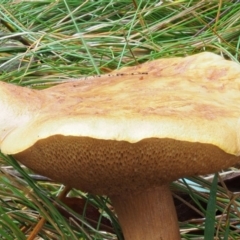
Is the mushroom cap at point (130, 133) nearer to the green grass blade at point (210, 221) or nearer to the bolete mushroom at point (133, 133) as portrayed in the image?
the bolete mushroom at point (133, 133)

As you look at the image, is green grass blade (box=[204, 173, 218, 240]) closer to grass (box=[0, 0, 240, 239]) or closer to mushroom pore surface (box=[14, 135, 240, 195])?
grass (box=[0, 0, 240, 239])

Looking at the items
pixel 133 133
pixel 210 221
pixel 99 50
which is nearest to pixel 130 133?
pixel 133 133

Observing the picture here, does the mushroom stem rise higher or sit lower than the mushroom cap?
lower

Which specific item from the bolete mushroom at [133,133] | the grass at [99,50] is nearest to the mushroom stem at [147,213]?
the bolete mushroom at [133,133]

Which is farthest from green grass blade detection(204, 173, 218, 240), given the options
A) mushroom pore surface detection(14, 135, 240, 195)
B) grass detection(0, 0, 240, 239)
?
mushroom pore surface detection(14, 135, 240, 195)

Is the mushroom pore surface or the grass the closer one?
the mushroom pore surface

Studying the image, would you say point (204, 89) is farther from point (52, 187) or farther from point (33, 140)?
point (52, 187)
